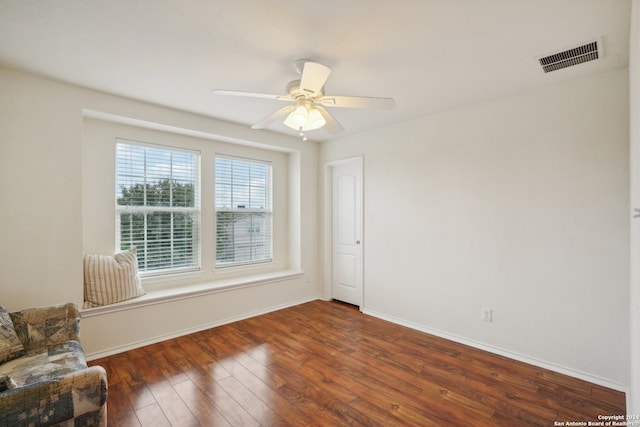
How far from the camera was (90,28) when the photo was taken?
1.87 m

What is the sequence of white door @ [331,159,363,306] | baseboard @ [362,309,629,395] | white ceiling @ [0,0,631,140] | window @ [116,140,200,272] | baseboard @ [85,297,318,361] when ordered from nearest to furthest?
white ceiling @ [0,0,631,140] < baseboard @ [362,309,629,395] < baseboard @ [85,297,318,361] < window @ [116,140,200,272] < white door @ [331,159,363,306]

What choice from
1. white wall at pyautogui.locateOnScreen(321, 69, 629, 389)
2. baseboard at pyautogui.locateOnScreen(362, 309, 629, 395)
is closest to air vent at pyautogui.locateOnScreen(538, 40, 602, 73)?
white wall at pyautogui.locateOnScreen(321, 69, 629, 389)

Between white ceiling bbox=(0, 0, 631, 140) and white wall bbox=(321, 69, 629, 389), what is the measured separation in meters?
0.38

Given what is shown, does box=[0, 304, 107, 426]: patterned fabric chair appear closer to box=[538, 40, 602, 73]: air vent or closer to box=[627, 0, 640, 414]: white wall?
box=[627, 0, 640, 414]: white wall

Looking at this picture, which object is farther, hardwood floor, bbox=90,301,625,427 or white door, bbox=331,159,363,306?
white door, bbox=331,159,363,306

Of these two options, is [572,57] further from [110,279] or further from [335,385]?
[110,279]

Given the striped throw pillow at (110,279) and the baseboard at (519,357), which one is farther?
the striped throw pillow at (110,279)

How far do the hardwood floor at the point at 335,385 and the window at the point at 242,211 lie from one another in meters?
1.31

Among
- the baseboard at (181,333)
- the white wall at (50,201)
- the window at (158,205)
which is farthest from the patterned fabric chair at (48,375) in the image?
the window at (158,205)

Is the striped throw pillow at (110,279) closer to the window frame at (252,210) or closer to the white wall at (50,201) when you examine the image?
the white wall at (50,201)

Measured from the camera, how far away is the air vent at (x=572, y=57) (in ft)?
6.73

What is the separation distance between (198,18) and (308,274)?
3.66 metres

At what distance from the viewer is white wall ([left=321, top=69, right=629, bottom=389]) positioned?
235 centimetres

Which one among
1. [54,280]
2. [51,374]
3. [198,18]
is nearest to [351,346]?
[51,374]
